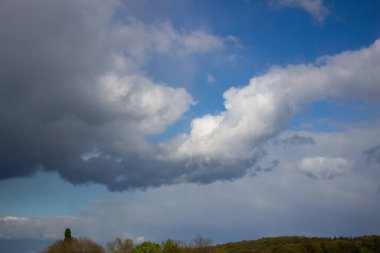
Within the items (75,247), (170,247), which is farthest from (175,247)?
(75,247)

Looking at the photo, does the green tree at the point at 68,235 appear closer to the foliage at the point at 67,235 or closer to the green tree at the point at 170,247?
the foliage at the point at 67,235

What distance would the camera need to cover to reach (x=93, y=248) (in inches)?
4948

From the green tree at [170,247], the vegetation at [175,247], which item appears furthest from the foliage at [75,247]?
Answer: the green tree at [170,247]

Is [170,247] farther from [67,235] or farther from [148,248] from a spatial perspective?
[67,235]

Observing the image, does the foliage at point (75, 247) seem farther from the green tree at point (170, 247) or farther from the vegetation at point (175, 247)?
the green tree at point (170, 247)

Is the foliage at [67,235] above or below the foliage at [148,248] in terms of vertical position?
above

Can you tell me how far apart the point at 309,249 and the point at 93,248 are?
96707 mm

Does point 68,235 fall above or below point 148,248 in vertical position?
above

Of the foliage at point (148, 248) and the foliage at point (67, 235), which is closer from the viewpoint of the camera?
the foliage at point (148, 248)

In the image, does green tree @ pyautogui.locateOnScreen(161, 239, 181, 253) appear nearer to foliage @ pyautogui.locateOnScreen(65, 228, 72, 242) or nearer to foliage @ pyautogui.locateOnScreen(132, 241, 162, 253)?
foliage @ pyautogui.locateOnScreen(132, 241, 162, 253)

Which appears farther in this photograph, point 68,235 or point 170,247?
point 68,235

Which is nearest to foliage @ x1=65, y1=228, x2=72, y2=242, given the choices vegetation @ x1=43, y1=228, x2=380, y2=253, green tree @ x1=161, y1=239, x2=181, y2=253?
vegetation @ x1=43, y1=228, x2=380, y2=253

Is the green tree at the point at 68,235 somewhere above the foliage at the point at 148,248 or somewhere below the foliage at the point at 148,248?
above

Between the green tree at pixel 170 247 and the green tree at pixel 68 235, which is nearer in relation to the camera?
the green tree at pixel 170 247
